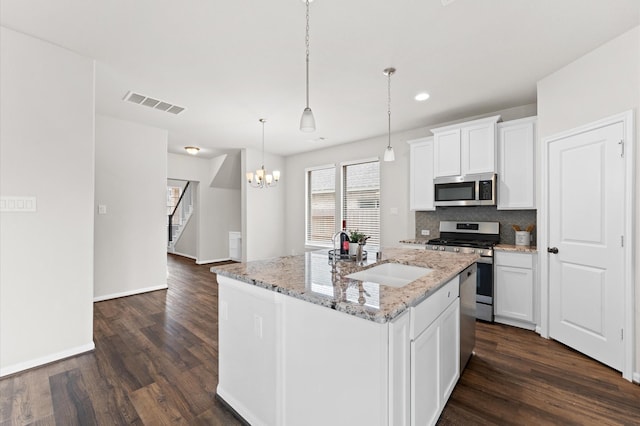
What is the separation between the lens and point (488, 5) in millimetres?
1972

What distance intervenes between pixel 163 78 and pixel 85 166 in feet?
3.85

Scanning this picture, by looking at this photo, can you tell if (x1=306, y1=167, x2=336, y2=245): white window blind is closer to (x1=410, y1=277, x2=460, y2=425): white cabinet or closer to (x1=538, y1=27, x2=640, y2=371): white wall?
(x1=538, y1=27, x2=640, y2=371): white wall

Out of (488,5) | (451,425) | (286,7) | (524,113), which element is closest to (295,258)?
(451,425)

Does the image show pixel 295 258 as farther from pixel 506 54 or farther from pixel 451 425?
pixel 506 54

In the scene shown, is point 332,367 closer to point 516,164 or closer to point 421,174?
point 516,164

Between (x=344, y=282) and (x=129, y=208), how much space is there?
4.21 meters

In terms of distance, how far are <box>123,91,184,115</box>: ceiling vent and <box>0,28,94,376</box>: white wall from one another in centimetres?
80

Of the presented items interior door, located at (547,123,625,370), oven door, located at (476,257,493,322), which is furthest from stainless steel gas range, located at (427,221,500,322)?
interior door, located at (547,123,625,370)

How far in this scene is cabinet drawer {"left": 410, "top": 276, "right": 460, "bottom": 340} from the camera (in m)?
1.36

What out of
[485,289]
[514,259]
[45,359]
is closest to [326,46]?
[514,259]

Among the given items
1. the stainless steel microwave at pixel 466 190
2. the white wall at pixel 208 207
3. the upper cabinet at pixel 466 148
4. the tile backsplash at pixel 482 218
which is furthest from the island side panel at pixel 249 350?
the white wall at pixel 208 207

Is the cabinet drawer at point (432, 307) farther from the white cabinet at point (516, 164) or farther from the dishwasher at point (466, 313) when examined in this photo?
the white cabinet at point (516, 164)

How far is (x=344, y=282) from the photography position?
1.62 metres

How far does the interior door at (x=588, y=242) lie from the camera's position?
7.80 ft
